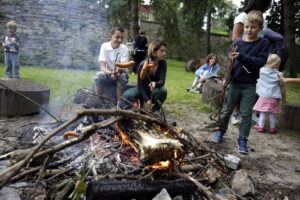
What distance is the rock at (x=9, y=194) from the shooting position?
1953mm

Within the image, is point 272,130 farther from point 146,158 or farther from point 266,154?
point 146,158

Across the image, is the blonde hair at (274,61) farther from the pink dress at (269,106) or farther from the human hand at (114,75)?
the human hand at (114,75)

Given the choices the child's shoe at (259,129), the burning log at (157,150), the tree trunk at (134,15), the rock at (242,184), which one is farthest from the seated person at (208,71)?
the burning log at (157,150)

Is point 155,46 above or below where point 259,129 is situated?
above

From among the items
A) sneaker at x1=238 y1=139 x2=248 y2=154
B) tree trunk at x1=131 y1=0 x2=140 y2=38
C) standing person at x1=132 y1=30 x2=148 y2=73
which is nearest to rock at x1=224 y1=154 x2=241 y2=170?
sneaker at x1=238 y1=139 x2=248 y2=154

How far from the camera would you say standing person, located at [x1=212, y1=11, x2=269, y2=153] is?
350cm

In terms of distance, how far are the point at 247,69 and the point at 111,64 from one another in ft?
8.51

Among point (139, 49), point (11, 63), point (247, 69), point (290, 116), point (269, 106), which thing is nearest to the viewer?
point (247, 69)

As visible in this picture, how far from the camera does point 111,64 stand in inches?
206

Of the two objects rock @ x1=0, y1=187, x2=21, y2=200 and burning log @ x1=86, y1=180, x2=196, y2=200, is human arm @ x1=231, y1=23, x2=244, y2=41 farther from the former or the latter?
rock @ x1=0, y1=187, x2=21, y2=200

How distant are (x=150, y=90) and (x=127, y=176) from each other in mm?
2525

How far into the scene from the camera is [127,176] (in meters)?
2.15

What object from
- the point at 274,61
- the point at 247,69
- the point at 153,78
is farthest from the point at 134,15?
the point at 247,69

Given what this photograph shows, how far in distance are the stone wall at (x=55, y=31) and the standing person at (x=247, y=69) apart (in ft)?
33.8
